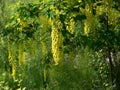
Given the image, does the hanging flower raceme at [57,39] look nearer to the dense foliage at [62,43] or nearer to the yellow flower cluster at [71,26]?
the dense foliage at [62,43]

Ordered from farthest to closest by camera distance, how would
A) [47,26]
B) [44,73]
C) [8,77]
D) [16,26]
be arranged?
[8,77], [44,73], [47,26], [16,26]

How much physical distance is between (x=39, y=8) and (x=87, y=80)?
2079 millimetres

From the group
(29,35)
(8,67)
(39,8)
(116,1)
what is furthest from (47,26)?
(8,67)

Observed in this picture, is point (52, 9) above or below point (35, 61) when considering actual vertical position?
above

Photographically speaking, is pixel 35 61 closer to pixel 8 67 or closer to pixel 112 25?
pixel 8 67

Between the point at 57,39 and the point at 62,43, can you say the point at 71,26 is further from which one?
the point at 57,39

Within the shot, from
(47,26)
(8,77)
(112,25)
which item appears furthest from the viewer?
(8,77)

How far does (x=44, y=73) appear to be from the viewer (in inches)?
211

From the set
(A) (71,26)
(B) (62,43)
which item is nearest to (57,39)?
(B) (62,43)

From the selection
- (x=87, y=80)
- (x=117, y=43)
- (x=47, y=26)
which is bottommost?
(x=87, y=80)

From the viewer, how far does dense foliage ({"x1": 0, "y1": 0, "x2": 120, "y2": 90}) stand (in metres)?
3.93

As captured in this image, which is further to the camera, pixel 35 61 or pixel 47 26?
pixel 35 61

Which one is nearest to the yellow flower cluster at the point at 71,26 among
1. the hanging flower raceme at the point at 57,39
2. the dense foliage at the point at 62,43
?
the dense foliage at the point at 62,43

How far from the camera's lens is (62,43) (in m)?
4.15
